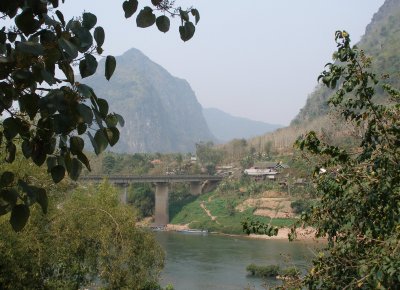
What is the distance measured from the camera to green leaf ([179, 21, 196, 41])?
4.53ft

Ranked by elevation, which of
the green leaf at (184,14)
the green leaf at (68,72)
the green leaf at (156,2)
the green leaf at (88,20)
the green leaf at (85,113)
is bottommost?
the green leaf at (85,113)

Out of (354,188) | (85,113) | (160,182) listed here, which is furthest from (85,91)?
(160,182)

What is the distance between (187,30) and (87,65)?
0.34 metres

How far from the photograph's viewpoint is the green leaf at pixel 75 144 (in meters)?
1.28

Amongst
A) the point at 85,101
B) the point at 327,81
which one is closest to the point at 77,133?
the point at 85,101

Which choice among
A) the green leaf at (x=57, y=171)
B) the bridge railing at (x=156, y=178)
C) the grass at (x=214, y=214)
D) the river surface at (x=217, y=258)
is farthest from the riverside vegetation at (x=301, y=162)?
the bridge railing at (x=156, y=178)

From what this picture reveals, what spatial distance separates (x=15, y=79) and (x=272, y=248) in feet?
101

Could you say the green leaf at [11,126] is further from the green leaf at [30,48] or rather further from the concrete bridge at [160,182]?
the concrete bridge at [160,182]

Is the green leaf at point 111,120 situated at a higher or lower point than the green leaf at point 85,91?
lower

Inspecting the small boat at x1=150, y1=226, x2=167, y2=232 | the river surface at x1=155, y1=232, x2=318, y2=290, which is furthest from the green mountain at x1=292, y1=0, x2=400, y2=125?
the river surface at x1=155, y1=232, x2=318, y2=290

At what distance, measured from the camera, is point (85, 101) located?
1.17 metres

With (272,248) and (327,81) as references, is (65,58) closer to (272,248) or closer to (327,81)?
(327,81)

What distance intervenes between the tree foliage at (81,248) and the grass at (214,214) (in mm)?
24959

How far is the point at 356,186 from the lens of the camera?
3795mm
